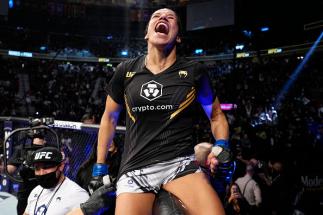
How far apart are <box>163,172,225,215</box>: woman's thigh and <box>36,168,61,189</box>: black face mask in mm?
1558

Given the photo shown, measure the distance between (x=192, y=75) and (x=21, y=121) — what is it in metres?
3.82

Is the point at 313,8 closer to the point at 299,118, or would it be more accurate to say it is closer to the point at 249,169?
the point at 299,118

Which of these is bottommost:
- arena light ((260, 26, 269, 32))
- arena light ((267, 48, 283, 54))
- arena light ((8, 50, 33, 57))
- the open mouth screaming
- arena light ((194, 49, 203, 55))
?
the open mouth screaming

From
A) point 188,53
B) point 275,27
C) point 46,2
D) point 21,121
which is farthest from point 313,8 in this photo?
point 21,121

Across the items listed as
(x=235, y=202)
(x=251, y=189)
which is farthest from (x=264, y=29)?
(x=235, y=202)

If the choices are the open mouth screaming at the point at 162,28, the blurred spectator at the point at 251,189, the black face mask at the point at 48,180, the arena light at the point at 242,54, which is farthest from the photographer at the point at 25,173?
the arena light at the point at 242,54

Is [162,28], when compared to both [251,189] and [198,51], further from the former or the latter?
Result: [198,51]

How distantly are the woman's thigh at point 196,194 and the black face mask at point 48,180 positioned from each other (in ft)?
5.11

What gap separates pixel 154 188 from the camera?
2271mm

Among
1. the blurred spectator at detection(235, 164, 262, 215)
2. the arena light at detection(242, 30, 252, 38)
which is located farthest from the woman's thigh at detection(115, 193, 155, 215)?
the arena light at detection(242, 30, 252, 38)

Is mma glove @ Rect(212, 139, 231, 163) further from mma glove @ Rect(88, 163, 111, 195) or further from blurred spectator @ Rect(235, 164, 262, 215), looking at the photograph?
blurred spectator @ Rect(235, 164, 262, 215)

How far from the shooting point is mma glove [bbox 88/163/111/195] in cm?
244

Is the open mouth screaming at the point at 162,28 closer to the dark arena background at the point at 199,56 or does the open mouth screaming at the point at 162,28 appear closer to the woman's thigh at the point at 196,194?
the woman's thigh at the point at 196,194

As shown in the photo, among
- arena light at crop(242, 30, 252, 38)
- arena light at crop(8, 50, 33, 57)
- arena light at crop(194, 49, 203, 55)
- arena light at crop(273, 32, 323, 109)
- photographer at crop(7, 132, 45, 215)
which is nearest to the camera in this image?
photographer at crop(7, 132, 45, 215)
